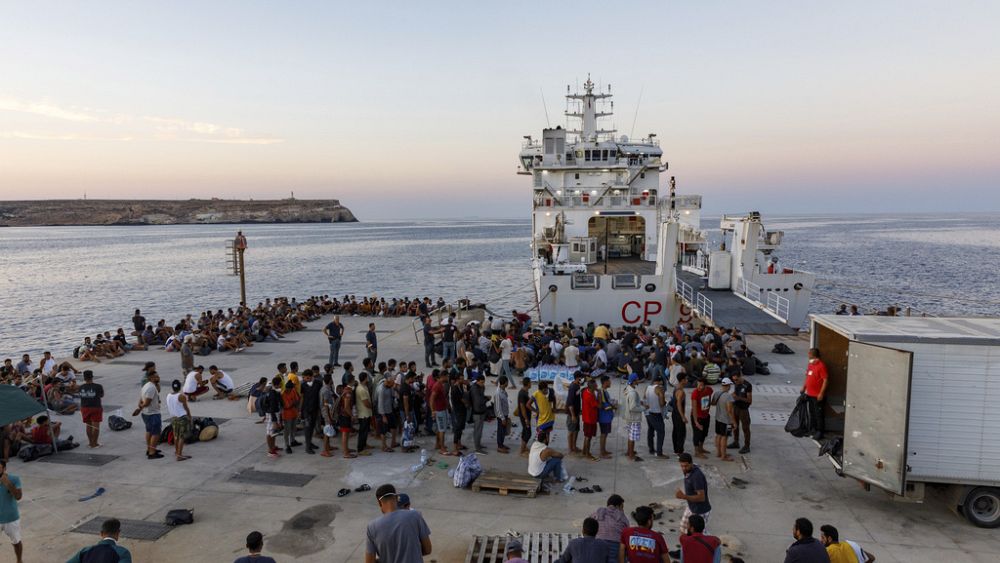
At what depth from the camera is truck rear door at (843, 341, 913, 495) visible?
21.6 feet

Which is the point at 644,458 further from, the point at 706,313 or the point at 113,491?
the point at 706,313

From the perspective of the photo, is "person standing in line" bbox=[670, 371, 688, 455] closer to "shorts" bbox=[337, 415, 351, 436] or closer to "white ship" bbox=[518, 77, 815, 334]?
"shorts" bbox=[337, 415, 351, 436]

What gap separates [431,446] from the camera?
10.2 metres

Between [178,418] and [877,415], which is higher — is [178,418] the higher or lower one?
the lower one

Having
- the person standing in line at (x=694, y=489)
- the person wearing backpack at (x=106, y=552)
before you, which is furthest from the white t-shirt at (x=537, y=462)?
the person wearing backpack at (x=106, y=552)

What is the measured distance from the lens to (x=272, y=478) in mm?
8797

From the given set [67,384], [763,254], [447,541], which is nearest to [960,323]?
[447,541]

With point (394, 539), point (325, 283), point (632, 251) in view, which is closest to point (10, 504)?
point (394, 539)

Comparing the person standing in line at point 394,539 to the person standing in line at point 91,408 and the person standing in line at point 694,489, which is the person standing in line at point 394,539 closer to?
the person standing in line at point 694,489

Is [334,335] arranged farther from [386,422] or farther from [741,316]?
[741,316]

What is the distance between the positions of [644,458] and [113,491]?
844 cm

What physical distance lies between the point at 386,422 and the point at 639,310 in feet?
43.4

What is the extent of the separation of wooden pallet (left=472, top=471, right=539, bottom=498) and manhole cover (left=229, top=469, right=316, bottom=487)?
2.78 m

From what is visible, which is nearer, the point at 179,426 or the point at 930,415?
the point at 930,415
